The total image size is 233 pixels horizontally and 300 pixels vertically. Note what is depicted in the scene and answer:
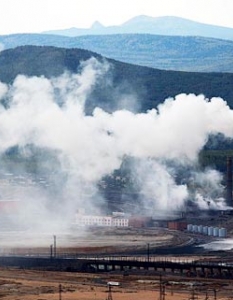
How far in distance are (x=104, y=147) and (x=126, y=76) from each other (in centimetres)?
5986

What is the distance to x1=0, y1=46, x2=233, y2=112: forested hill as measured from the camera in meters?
136

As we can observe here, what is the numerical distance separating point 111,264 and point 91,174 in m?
31.3

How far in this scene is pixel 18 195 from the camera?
86.9 m

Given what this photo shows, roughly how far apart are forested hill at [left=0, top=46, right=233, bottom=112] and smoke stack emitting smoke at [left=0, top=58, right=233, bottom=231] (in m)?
30.5

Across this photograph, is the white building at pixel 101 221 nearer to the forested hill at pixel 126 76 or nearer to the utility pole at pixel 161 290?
the utility pole at pixel 161 290

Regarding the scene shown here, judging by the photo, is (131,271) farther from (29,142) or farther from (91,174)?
(29,142)

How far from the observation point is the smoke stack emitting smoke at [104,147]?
82.4 meters

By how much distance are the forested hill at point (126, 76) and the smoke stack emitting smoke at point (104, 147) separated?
30508 millimetres

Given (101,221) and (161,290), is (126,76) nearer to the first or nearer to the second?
(101,221)

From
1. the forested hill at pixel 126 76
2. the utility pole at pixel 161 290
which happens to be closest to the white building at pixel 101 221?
the utility pole at pixel 161 290

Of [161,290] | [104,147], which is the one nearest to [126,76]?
[104,147]

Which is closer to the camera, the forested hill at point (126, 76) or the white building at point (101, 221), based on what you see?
the white building at point (101, 221)

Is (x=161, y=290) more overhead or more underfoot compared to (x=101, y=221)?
more underfoot

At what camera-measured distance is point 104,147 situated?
282 feet
